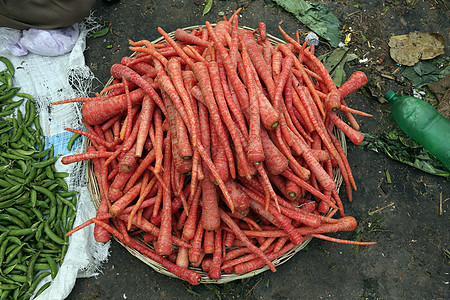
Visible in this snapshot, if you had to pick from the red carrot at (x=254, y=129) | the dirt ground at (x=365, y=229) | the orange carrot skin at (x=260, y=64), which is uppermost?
the orange carrot skin at (x=260, y=64)

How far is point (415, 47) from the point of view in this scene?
3.13 m

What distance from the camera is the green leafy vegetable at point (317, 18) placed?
3164mm

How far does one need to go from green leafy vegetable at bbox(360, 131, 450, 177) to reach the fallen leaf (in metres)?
0.84

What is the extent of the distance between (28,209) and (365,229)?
2.72 meters

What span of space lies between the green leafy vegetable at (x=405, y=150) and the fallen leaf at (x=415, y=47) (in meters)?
0.84

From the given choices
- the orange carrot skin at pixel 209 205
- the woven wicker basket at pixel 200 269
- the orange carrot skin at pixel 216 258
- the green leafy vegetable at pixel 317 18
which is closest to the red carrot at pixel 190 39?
the orange carrot skin at pixel 209 205

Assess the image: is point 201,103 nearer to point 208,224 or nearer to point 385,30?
point 208,224

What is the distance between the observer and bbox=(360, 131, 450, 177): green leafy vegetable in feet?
8.87

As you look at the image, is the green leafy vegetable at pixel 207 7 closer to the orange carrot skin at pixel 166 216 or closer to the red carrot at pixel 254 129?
the red carrot at pixel 254 129

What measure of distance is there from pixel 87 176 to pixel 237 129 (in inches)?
52.0

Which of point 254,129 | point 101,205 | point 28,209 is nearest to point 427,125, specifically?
point 254,129

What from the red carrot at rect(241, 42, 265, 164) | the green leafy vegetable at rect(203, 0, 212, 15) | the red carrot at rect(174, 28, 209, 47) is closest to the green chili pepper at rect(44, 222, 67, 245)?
the red carrot at rect(241, 42, 265, 164)

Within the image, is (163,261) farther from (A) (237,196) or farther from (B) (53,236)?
(B) (53,236)

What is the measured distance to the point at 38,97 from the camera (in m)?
2.77
